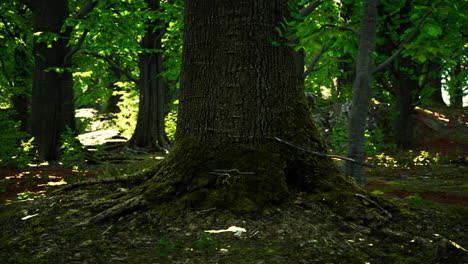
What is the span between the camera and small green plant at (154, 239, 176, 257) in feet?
10.9

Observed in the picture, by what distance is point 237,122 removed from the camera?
176 inches

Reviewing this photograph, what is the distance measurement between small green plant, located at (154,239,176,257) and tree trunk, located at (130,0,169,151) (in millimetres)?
13940

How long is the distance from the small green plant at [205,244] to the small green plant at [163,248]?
26cm

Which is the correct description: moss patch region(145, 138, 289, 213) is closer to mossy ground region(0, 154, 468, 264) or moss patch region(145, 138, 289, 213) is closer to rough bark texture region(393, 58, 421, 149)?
mossy ground region(0, 154, 468, 264)

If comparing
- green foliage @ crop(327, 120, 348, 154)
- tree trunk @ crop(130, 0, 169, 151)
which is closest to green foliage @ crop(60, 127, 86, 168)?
tree trunk @ crop(130, 0, 169, 151)

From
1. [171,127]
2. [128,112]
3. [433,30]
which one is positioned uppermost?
[433,30]

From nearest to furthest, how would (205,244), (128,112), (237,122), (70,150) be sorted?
(205,244) < (237,122) < (70,150) < (128,112)

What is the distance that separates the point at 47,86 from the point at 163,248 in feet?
37.0

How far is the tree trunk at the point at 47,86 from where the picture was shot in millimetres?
12336

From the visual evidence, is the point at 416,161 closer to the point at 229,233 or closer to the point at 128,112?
the point at 229,233

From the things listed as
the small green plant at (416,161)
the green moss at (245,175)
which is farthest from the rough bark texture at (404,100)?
the green moss at (245,175)

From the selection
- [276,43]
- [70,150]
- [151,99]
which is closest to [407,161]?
[276,43]

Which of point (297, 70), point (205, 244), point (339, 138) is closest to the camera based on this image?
point (205, 244)

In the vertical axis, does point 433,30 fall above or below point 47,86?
above
